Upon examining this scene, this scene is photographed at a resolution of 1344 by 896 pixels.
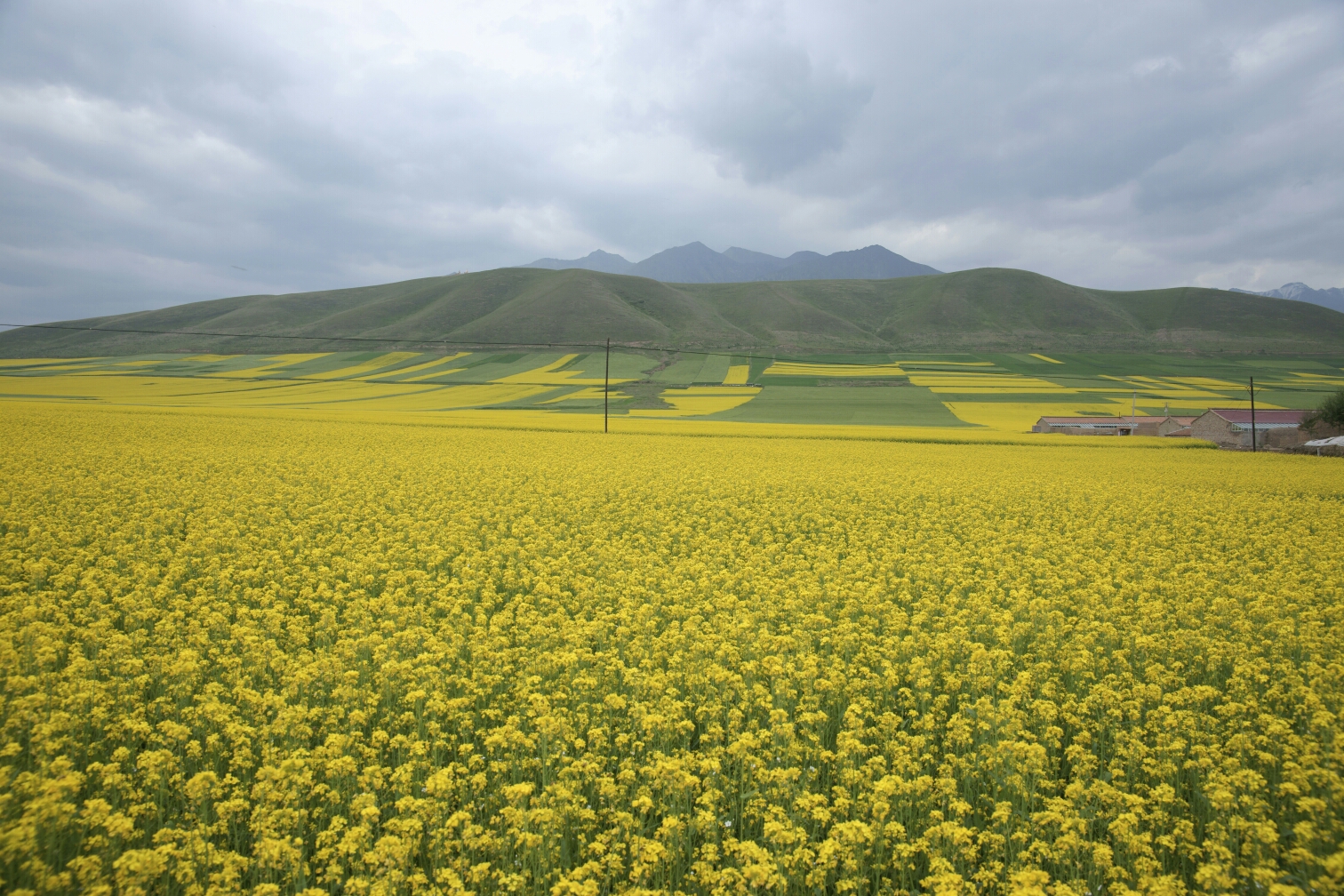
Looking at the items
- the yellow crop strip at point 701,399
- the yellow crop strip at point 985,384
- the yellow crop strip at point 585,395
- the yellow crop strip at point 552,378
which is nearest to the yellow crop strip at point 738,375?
the yellow crop strip at point 701,399

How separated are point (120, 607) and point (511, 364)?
98.5 meters

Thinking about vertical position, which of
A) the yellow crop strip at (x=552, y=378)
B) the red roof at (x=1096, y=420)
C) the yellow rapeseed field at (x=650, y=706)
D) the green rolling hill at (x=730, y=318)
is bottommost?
the yellow rapeseed field at (x=650, y=706)

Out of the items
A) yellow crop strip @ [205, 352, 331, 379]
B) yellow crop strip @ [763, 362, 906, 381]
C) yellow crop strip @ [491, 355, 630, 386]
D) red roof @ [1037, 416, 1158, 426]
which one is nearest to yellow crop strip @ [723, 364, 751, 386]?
yellow crop strip @ [763, 362, 906, 381]

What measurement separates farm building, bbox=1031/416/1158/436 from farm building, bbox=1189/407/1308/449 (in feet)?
11.6

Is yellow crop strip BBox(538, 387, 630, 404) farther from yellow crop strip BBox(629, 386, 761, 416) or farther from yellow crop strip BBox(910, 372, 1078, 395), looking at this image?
yellow crop strip BBox(910, 372, 1078, 395)

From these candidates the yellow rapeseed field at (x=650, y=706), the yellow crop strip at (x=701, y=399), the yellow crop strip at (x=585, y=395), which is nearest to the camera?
the yellow rapeseed field at (x=650, y=706)

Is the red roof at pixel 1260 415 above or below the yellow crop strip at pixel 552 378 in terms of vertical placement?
below

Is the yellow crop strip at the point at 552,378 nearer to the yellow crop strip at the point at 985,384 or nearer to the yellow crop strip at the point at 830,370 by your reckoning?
the yellow crop strip at the point at 830,370

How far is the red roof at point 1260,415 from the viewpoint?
52594mm

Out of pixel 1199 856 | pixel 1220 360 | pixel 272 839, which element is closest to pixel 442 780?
pixel 272 839

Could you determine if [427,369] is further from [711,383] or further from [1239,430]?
[1239,430]

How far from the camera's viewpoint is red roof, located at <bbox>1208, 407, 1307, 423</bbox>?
52594 millimetres

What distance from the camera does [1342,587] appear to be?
10.5 meters

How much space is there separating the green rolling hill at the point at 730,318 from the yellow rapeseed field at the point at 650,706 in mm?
116490
